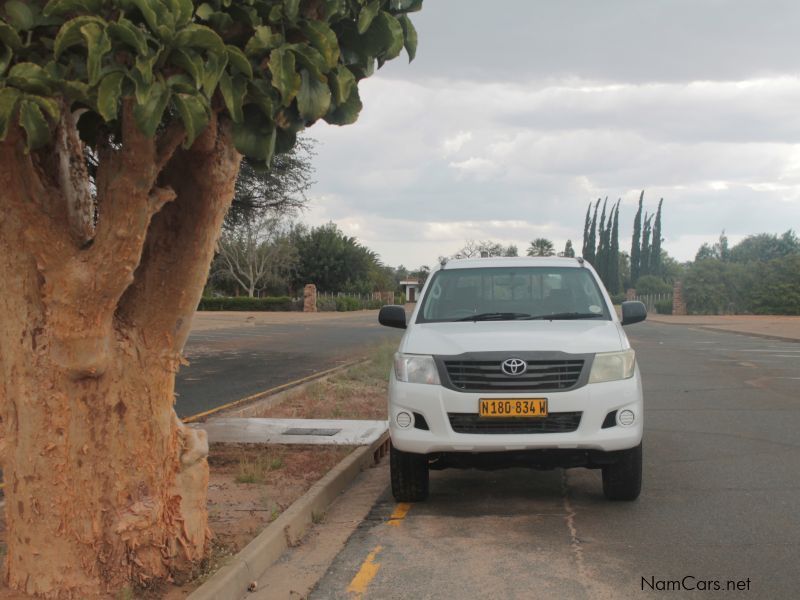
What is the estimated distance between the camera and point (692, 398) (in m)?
13.5

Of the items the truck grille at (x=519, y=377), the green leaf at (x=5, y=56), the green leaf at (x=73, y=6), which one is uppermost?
the green leaf at (x=73, y=6)

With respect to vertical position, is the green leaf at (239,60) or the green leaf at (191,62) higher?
the green leaf at (239,60)

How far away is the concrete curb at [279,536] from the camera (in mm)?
4719

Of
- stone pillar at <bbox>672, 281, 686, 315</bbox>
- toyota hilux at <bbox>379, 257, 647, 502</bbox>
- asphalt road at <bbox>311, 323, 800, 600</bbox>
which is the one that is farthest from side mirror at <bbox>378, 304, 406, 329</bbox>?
stone pillar at <bbox>672, 281, 686, 315</bbox>

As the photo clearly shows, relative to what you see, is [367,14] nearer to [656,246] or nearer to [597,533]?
[597,533]

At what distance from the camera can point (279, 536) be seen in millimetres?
5703

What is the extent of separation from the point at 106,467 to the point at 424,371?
2.68 meters

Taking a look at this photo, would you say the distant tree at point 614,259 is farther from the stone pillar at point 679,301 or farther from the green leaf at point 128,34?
the green leaf at point 128,34

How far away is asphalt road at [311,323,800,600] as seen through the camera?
16.6 feet

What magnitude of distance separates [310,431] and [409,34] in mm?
6025

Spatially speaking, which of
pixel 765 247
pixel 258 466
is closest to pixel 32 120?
pixel 258 466

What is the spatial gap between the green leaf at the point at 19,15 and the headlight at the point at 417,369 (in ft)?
12.4

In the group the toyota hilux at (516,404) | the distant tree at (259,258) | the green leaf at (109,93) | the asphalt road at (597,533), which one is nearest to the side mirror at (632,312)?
the toyota hilux at (516,404)

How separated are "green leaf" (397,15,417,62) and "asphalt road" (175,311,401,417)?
5589 millimetres
